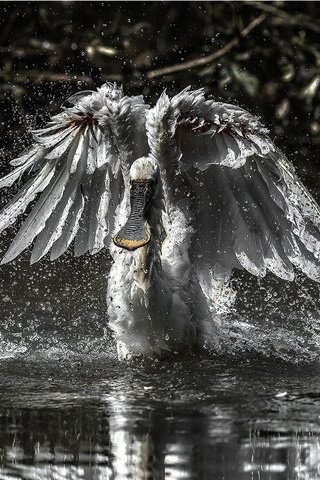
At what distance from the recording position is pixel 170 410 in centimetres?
398

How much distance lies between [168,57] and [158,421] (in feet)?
21.8

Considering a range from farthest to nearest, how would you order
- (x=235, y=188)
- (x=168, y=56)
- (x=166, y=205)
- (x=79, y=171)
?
1. (x=168, y=56)
2. (x=79, y=171)
3. (x=235, y=188)
4. (x=166, y=205)

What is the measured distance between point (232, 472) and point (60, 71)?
23.9 feet

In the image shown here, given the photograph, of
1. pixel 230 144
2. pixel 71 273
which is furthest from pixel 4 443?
pixel 71 273

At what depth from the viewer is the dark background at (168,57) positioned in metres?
9.84

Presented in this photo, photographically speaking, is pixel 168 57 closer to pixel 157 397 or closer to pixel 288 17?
pixel 288 17

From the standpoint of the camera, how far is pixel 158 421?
3.81 meters

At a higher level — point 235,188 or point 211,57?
point 211,57

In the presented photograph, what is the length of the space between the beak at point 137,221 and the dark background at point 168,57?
14.0 feet

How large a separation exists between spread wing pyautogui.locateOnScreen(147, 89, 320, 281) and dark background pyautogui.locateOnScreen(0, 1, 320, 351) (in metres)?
3.74

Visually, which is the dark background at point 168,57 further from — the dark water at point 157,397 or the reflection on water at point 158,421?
the reflection on water at point 158,421

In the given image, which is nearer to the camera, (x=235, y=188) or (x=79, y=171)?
(x=235, y=188)

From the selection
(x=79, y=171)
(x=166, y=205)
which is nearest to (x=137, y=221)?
(x=166, y=205)

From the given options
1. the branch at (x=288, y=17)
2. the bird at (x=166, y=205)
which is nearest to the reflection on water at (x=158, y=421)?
the bird at (x=166, y=205)
